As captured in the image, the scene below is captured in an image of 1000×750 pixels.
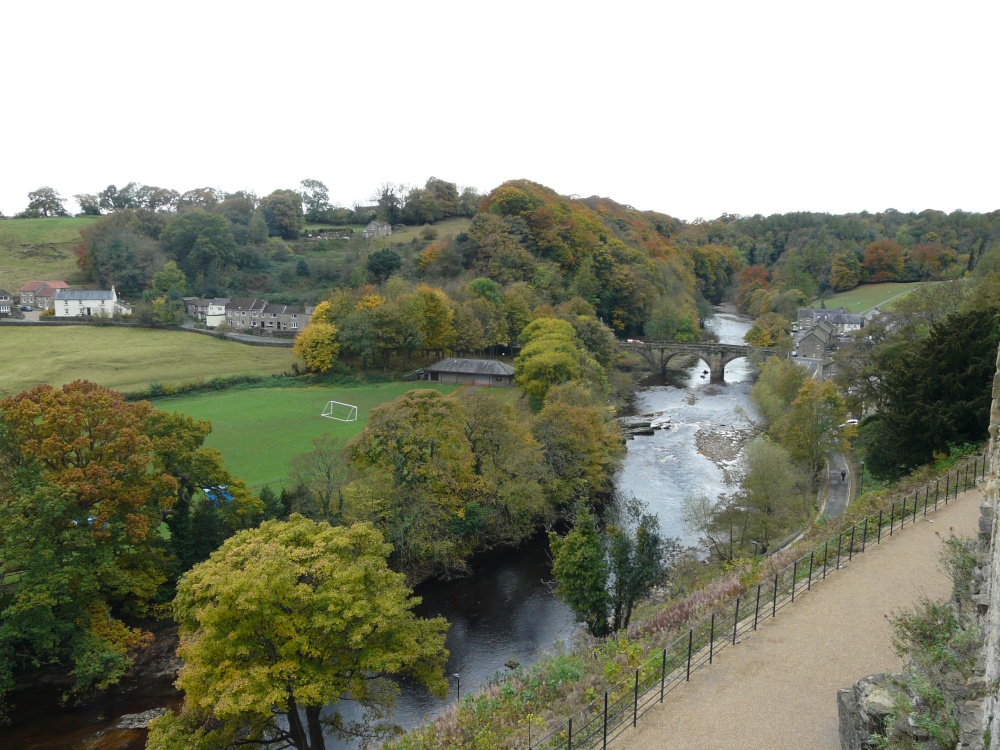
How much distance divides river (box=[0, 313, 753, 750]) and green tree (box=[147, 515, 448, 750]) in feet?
8.56

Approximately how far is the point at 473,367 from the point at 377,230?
54108 mm

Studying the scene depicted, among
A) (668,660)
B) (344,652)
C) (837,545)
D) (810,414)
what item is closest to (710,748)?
(668,660)

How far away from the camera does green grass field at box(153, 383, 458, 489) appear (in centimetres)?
3631

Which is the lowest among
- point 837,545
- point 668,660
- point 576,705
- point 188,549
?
point 188,549

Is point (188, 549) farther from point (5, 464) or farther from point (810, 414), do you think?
point (810, 414)

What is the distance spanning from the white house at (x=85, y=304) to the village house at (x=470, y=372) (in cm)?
3564

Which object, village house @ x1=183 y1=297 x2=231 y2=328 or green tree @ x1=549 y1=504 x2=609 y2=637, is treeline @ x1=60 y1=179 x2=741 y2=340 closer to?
village house @ x1=183 y1=297 x2=231 y2=328

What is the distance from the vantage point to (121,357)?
188ft

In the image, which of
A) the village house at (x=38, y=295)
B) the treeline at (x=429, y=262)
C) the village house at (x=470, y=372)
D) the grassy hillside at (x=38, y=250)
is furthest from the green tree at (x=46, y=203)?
the village house at (x=470, y=372)

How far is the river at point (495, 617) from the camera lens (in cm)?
1902

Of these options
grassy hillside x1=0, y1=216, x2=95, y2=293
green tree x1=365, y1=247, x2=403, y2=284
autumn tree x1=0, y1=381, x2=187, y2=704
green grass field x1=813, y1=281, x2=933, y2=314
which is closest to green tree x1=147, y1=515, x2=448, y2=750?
autumn tree x1=0, y1=381, x2=187, y2=704

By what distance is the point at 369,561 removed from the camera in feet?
54.8

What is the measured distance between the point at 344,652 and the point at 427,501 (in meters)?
11.2

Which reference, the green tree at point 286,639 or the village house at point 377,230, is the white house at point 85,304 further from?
the green tree at point 286,639
